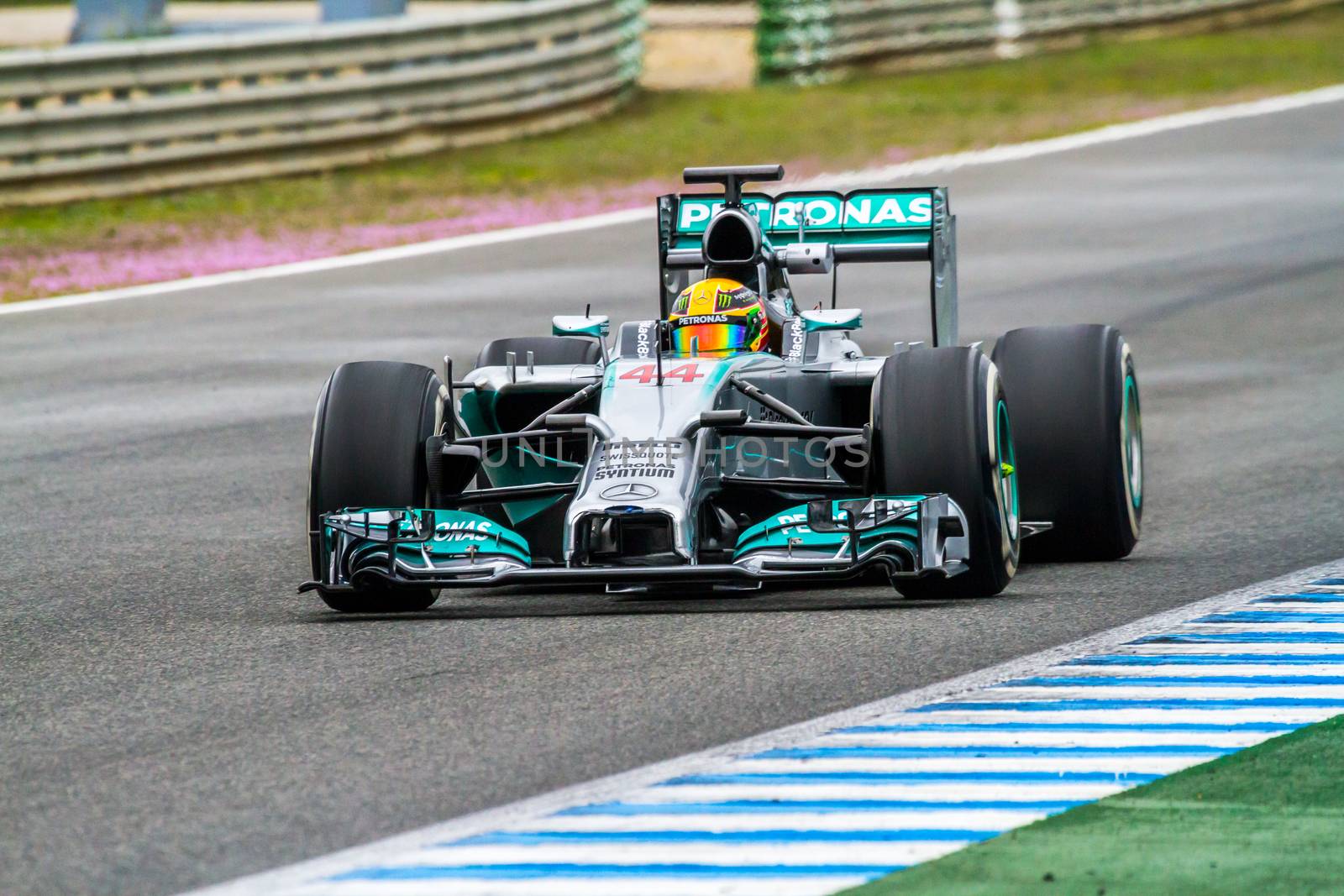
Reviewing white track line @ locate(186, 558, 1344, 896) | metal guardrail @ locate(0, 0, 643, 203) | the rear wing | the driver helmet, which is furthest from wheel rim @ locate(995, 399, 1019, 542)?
metal guardrail @ locate(0, 0, 643, 203)

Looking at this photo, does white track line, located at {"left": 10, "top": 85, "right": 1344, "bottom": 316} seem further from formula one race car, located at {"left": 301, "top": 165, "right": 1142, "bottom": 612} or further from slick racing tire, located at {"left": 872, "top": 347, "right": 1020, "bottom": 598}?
slick racing tire, located at {"left": 872, "top": 347, "right": 1020, "bottom": 598}

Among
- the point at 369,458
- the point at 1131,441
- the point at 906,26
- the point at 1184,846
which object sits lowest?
the point at 1184,846

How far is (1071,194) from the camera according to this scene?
21609 mm

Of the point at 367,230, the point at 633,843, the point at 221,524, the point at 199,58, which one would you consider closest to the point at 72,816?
the point at 633,843

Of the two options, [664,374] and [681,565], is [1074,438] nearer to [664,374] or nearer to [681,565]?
[664,374]

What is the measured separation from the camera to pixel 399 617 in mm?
8156

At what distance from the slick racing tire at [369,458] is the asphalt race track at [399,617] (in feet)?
0.46

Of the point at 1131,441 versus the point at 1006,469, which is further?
the point at 1131,441

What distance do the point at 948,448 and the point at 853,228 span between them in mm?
2270

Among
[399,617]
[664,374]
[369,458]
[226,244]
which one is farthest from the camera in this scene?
[226,244]

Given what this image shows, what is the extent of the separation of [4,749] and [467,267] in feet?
40.5

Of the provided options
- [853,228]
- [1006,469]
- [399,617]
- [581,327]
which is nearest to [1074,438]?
[1006,469]

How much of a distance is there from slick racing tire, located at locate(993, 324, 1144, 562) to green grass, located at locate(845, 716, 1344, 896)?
10.2 feet

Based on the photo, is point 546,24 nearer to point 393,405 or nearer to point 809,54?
point 809,54
